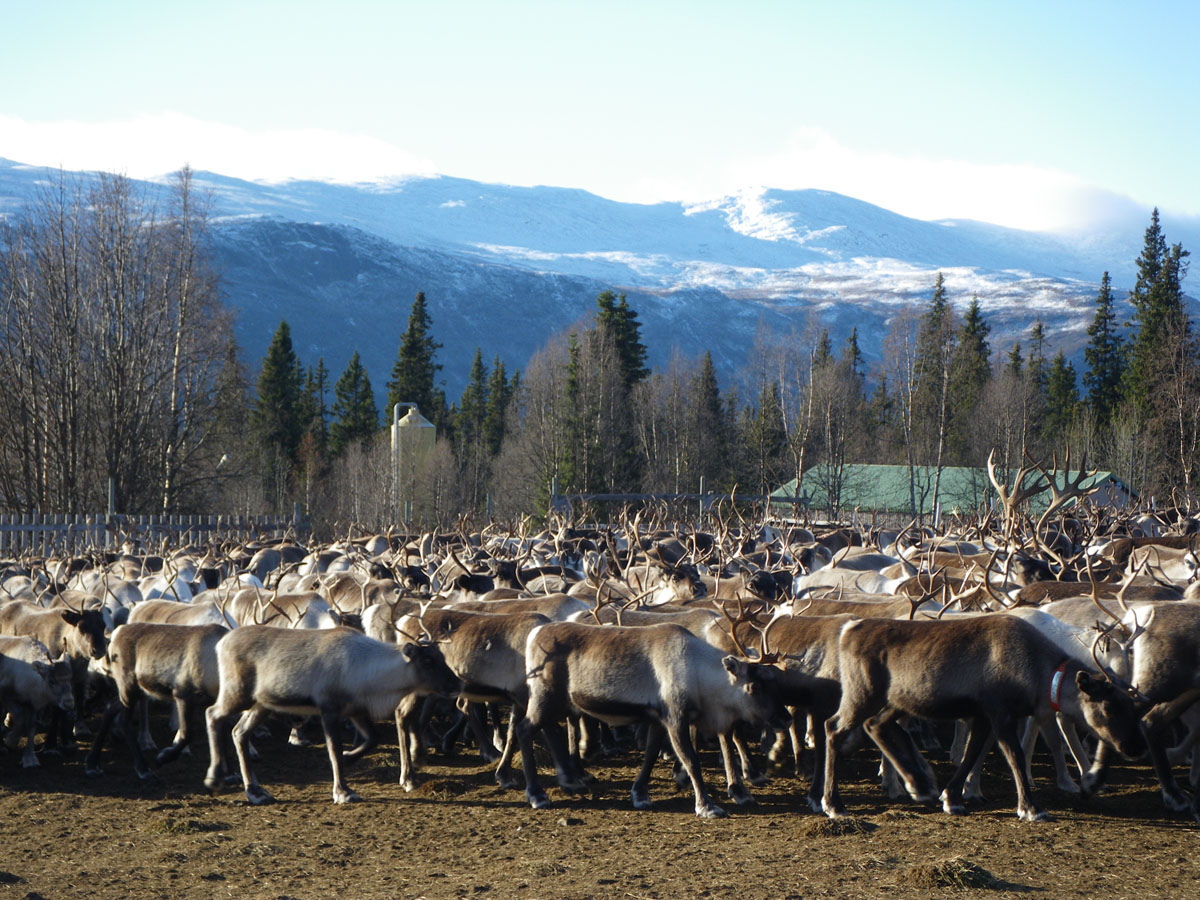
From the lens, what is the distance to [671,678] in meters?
7.32

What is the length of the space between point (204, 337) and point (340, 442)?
28.8 meters

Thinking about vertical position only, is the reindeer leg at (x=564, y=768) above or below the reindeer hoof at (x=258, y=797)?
above

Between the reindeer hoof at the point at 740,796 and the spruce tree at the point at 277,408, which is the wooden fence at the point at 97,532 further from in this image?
the spruce tree at the point at 277,408

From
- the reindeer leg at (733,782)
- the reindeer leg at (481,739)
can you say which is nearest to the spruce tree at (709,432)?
the reindeer leg at (481,739)

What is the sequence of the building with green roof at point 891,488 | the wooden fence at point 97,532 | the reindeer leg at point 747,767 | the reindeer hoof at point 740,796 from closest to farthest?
the reindeer hoof at point 740,796 < the reindeer leg at point 747,767 < the wooden fence at point 97,532 < the building with green roof at point 891,488

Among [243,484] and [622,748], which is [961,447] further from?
[622,748]

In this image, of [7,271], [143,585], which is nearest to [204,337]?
[7,271]

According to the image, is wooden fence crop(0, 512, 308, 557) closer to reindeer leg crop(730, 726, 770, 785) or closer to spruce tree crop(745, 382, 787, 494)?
reindeer leg crop(730, 726, 770, 785)

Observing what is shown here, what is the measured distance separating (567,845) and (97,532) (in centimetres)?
2285

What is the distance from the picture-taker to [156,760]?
9.12 m

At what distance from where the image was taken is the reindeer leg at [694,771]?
7.14 metres

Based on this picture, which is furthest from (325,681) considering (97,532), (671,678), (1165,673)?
(97,532)

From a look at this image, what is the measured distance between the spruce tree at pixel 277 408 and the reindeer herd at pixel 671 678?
54.9 meters

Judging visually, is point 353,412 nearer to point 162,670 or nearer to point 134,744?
point 134,744
